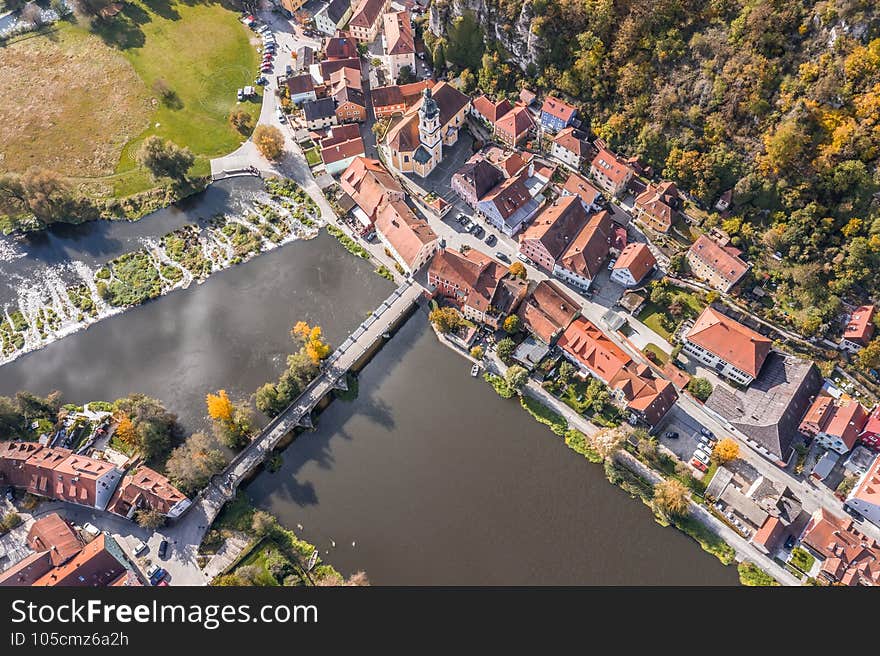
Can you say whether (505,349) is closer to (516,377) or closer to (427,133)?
(516,377)

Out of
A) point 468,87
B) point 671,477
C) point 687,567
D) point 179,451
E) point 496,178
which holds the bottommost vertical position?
point 179,451

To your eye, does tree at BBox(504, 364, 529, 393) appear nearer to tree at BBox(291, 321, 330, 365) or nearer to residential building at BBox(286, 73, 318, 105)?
tree at BBox(291, 321, 330, 365)

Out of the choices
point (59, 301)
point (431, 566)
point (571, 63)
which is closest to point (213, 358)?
point (59, 301)

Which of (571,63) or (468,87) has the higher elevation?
(571,63)

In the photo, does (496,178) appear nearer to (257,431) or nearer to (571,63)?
(571,63)

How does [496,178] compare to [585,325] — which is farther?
[496,178]

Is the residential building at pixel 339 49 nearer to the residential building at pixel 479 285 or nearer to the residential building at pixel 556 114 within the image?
the residential building at pixel 556 114

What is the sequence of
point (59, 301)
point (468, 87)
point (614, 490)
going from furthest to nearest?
point (468, 87)
point (59, 301)
point (614, 490)
